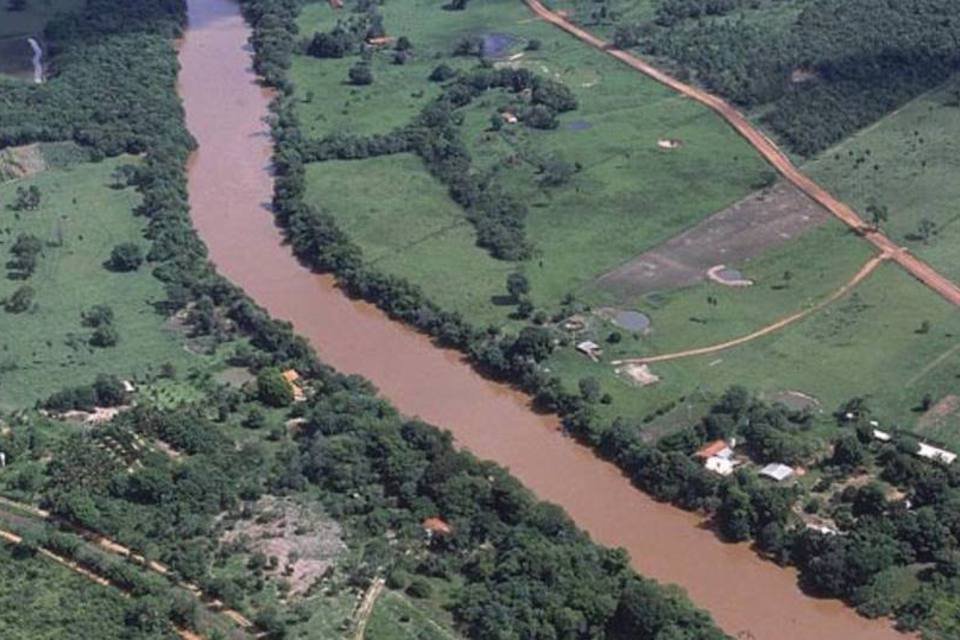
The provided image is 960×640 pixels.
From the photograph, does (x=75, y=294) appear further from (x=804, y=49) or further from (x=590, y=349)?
(x=804, y=49)

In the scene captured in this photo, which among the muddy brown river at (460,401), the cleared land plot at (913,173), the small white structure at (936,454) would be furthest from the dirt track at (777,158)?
the muddy brown river at (460,401)

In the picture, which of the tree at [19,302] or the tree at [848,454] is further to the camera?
the tree at [19,302]

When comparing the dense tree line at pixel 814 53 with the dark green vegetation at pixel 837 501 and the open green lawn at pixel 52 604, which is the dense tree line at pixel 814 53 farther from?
the open green lawn at pixel 52 604

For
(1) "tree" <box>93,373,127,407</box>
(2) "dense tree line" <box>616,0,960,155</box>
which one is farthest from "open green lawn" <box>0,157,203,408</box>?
(2) "dense tree line" <box>616,0,960,155</box>

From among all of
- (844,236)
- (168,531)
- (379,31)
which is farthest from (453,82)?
(168,531)

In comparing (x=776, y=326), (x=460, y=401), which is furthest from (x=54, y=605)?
(x=776, y=326)

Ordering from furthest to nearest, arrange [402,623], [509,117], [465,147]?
[509,117] < [465,147] < [402,623]
